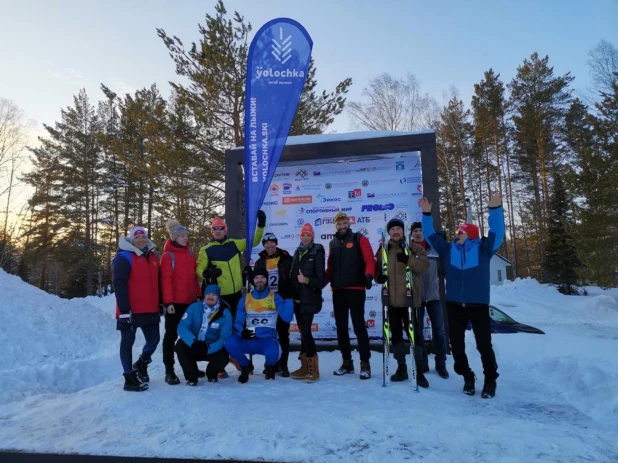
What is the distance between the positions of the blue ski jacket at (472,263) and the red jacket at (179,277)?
312 cm

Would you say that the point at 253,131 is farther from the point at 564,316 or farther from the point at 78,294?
the point at 78,294

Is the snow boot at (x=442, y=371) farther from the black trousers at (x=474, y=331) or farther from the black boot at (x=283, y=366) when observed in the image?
the black boot at (x=283, y=366)

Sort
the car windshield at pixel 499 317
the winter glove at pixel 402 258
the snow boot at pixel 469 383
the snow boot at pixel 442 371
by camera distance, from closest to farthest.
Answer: the snow boot at pixel 469 383 < the winter glove at pixel 402 258 < the snow boot at pixel 442 371 < the car windshield at pixel 499 317

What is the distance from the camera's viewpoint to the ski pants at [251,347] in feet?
16.8

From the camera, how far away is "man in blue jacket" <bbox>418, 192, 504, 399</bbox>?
4.48 m

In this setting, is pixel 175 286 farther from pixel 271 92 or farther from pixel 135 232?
pixel 271 92

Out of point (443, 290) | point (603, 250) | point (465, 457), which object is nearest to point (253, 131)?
point (443, 290)

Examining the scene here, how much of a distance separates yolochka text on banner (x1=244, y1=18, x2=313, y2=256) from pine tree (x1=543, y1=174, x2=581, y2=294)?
82.4 ft

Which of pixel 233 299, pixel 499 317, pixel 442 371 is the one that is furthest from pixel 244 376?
pixel 499 317

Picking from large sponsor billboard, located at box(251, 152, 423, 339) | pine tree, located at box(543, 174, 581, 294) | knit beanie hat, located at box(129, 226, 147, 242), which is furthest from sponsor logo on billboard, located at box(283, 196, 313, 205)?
pine tree, located at box(543, 174, 581, 294)

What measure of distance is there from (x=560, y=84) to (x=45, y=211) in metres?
36.6

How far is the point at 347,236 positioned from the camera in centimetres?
533

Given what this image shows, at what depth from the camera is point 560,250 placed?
85.5 ft

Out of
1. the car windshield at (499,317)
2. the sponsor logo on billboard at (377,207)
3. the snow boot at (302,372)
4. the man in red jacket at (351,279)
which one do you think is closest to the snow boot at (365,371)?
the man in red jacket at (351,279)
